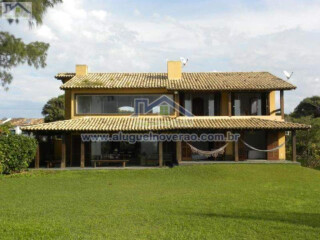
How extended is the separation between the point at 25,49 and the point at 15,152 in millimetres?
8656

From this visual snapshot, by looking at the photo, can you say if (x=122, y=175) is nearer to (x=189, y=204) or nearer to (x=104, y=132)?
(x=104, y=132)

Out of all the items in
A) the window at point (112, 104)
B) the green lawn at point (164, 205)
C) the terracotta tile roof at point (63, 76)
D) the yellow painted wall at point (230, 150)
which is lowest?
the green lawn at point (164, 205)

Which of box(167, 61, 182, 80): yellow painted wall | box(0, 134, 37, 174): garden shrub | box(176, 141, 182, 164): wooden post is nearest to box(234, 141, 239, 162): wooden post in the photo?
box(176, 141, 182, 164): wooden post

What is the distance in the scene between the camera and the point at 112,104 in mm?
24094

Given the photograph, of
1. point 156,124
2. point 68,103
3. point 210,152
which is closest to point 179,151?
point 210,152

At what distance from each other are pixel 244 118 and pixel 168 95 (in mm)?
4932

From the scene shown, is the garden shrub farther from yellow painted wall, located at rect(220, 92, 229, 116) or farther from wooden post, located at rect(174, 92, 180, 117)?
yellow painted wall, located at rect(220, 92, 229, 116)

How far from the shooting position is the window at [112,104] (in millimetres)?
24047

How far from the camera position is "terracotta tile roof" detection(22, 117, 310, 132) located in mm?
21375

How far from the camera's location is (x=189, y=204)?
1105 cm

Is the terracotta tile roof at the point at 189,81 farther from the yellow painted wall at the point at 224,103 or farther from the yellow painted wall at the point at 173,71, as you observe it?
the yellow painted wall at the point at 224,103

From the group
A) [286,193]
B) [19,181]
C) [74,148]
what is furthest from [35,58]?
[74,148]

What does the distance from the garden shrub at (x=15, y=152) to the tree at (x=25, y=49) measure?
6.60m

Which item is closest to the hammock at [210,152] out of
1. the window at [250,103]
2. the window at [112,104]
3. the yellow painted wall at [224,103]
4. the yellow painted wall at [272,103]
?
the yellow painted wall at [224,103]
